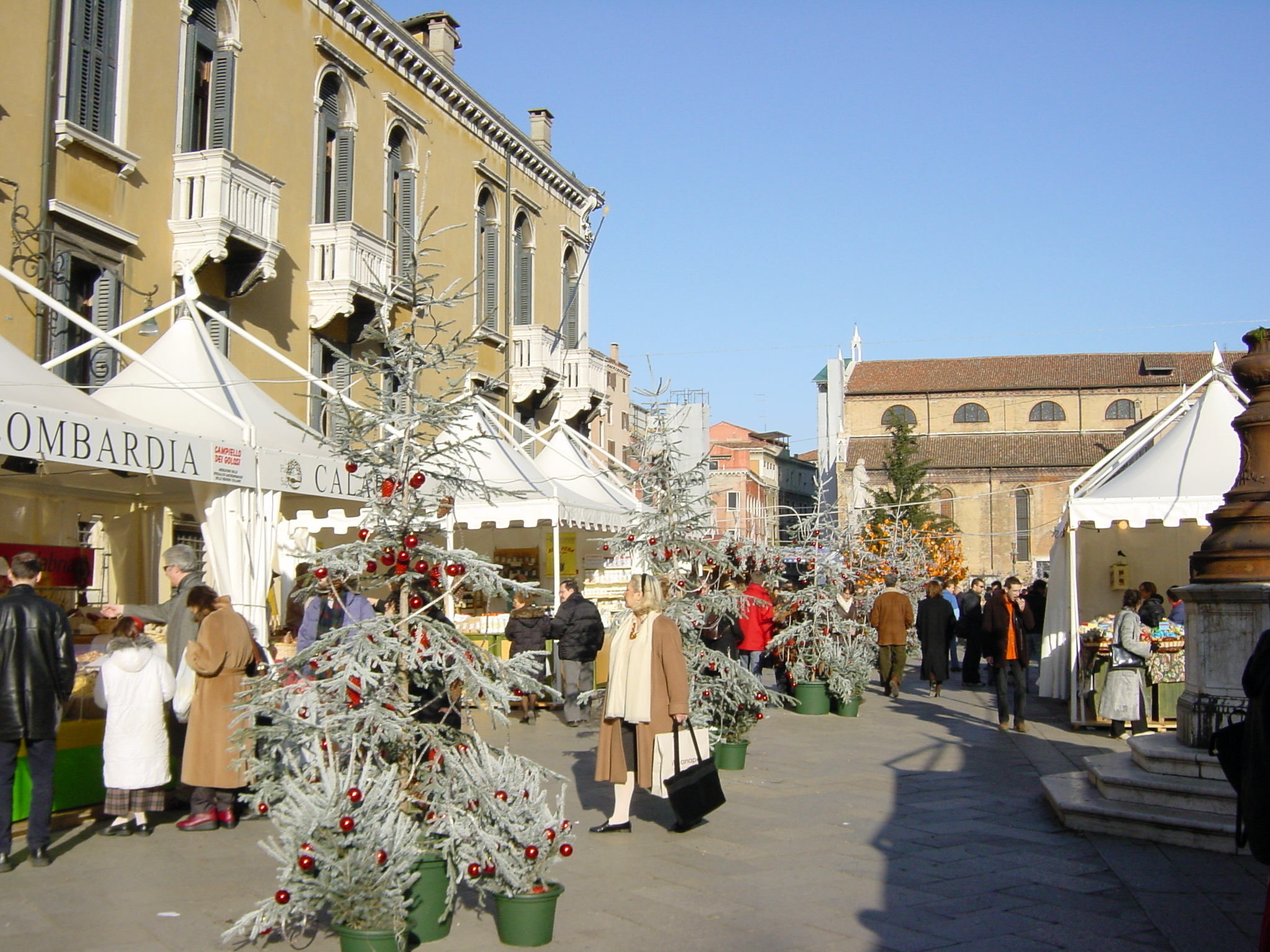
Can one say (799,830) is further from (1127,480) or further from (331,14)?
(331,14)

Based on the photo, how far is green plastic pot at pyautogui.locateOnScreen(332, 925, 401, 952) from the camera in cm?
467

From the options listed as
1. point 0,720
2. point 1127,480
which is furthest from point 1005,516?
point 0,720

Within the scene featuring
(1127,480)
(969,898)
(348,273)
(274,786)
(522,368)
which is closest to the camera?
(274,786)

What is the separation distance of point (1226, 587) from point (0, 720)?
7.62 metres

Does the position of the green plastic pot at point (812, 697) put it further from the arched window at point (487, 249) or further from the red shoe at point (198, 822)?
the arched window at point (487, 249)

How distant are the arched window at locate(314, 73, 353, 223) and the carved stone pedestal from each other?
1373cm

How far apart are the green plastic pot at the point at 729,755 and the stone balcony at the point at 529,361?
14.4m

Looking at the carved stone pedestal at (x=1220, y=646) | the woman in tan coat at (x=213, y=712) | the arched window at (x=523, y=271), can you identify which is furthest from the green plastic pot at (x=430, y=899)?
the arched window at (x=523, y=271)

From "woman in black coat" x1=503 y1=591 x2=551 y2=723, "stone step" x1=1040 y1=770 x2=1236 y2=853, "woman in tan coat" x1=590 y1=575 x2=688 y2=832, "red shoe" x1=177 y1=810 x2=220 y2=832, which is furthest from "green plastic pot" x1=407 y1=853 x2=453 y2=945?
"woman in black coat" x1=503 y1=591 x2=551 y2=723

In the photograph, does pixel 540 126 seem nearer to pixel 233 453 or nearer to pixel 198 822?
pixel 233 453

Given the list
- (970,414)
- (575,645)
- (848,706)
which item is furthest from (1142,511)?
(970,414)

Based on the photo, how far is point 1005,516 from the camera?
61.6 metres

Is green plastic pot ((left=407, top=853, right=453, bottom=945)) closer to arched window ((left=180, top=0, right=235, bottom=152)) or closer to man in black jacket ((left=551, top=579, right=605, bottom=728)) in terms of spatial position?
man in black jacket ((left=551, top=579, right=605, bottom=728))

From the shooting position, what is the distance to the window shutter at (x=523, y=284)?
80.5ft
